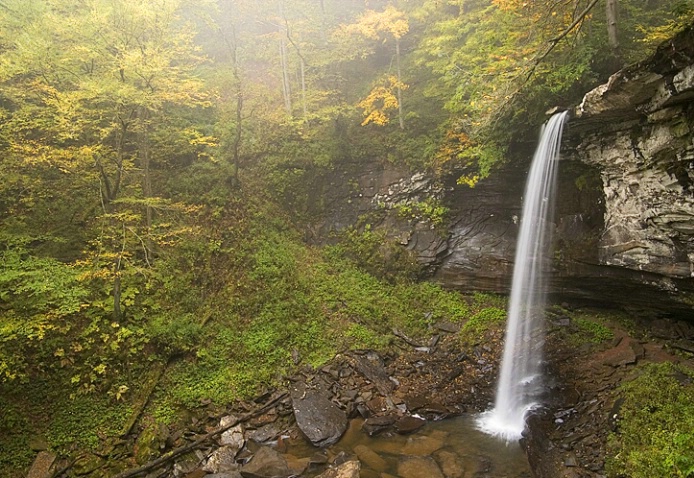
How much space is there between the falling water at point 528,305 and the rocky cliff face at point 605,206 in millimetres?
393

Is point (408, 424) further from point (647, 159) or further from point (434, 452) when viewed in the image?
point (647, 159)

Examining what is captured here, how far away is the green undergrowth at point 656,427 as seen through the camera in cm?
572

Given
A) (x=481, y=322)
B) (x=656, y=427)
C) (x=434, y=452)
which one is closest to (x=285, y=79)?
(x=481, y=322)

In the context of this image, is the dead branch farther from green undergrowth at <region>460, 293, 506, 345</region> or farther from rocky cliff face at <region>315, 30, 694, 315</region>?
rocky cliff face at <region>315, 30, 694, 315</region>

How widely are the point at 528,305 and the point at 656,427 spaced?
216 inches

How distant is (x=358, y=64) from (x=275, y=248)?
39.6 ft

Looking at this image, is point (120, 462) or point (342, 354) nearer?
point (120, 462)

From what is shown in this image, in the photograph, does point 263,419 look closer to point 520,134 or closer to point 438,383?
point 438,383

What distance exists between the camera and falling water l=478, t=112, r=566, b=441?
30.7 ft

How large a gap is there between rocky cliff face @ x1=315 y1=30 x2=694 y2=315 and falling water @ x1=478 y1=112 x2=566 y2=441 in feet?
1.29

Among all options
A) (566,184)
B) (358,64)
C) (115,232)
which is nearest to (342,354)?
(115,232)

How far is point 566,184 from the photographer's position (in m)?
11.2

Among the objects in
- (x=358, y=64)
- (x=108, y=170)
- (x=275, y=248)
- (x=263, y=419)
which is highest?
(x=358, y=64)

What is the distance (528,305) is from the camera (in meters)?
11.9
